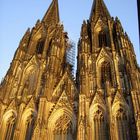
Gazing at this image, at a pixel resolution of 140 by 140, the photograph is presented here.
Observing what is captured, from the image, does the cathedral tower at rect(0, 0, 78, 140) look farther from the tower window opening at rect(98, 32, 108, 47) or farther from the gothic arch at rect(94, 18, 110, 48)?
the tower window opening at rect(98, 32, 108, 47)

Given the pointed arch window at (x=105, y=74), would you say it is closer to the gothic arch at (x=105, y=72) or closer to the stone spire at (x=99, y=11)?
the gothic arch at (x=105, y=72)

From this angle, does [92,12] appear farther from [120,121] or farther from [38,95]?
[120,121]

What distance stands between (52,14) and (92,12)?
17.9 feet

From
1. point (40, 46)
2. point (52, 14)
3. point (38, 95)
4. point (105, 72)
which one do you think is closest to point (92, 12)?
point (52, 14)

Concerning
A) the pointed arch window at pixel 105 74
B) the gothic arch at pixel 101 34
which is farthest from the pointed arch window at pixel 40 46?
the pointed arch window at pixel 105 74

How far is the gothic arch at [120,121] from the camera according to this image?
17253 mm

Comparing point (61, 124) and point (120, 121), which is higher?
point (120, 121)

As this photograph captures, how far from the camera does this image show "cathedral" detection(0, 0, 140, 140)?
59.1ft

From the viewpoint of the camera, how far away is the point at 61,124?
19109mm

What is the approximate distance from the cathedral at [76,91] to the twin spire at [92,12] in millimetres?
3140

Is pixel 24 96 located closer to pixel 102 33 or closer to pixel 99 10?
pixel 102 33

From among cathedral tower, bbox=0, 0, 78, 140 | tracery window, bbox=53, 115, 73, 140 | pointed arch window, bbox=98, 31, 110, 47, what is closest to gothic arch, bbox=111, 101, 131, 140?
cathedral tower, bbox=0, 0, 78, 140

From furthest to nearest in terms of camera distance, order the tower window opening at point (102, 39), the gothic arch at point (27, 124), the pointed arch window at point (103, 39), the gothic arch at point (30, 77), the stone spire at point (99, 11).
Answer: the stone spire at point (99, 11)
the tower window opening at point (102, 39)
the pointed arch window at point (103, 39)
the gothic arch at point (30, 77)
the gothic arch at point (27, 124)

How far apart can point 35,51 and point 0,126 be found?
10033 mm
